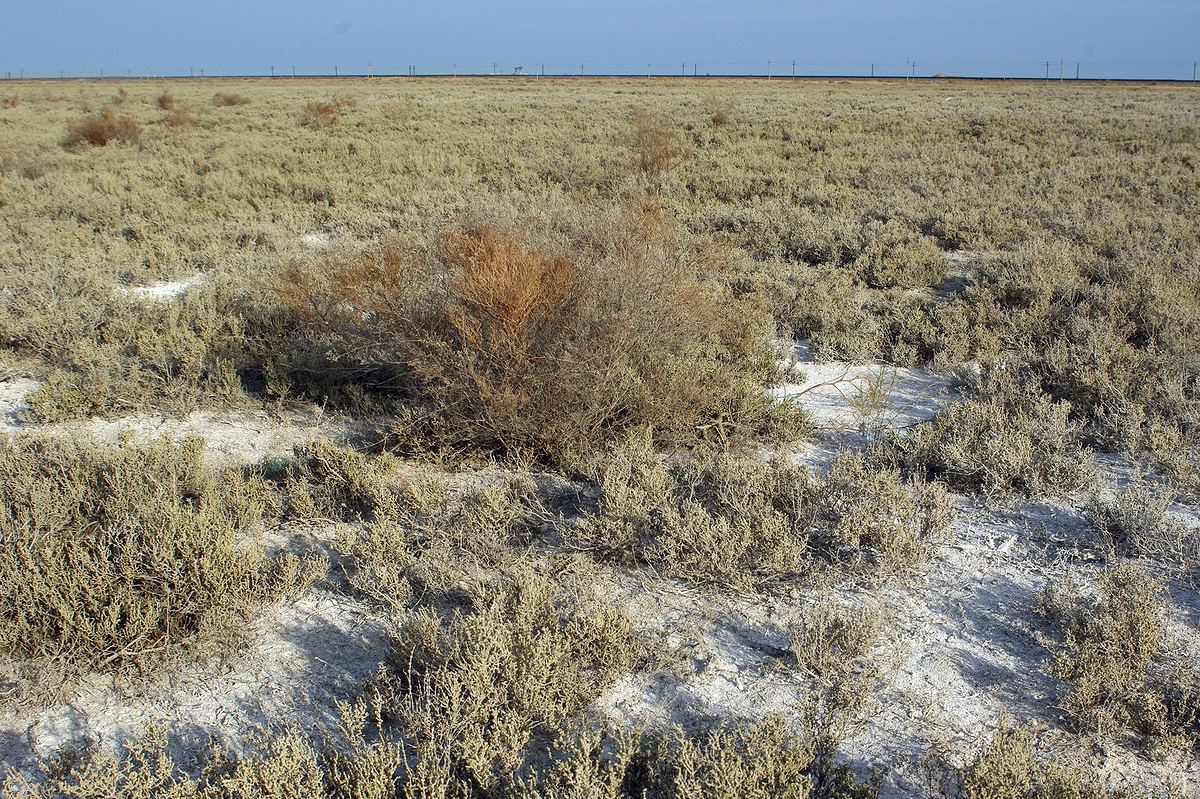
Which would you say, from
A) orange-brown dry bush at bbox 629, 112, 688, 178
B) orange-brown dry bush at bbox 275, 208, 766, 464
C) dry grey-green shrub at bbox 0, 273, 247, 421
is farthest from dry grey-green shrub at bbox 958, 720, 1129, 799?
orange-brown dry bush at bbox 629, 112, 688, 178

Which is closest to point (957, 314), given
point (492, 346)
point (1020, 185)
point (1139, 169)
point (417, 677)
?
point (492, 346)

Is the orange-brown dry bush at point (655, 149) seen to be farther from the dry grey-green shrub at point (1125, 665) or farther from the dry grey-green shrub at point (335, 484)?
the dry grey-green shrub at point (1125, 665)

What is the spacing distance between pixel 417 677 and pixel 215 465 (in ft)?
7.43

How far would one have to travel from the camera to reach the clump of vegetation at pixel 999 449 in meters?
4.07

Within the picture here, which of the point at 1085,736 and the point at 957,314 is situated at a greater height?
the point at 957,314

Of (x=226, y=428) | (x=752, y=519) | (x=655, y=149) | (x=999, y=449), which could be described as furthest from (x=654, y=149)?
(x=752, y=519)

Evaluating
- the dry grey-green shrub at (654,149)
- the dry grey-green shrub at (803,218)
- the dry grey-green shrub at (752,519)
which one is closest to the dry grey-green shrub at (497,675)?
the dry grey-green shrub at (752,519)

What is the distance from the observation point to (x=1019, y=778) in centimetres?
220

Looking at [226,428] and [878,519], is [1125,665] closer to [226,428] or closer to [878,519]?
[878,519]

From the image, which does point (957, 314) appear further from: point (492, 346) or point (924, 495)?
point (492, 346)

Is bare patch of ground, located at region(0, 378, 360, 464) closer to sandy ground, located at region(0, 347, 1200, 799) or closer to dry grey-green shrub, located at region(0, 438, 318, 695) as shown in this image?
dry grey-green shrub, located at region(0, 438, 318, 695)

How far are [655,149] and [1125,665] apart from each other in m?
13.3

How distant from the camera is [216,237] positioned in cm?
923

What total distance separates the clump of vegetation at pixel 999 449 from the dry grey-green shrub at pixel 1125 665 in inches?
38.4
